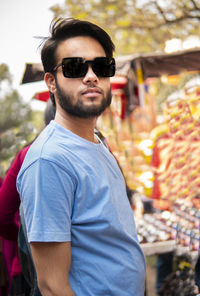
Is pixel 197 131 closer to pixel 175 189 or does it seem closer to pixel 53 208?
pixel 175 189

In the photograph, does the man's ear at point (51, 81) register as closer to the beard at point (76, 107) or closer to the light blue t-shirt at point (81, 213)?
the beard at point (76, 107)

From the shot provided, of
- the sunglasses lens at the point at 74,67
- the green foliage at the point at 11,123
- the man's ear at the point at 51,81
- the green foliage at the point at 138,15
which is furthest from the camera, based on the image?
the green foliage at the point at 138,15

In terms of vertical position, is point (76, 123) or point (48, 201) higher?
point (76, 123)

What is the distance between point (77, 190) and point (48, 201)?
117 millimetres

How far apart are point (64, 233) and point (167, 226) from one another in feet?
7.71

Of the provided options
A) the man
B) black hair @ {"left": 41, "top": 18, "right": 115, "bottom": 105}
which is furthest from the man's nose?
black hair @ {"left": 41, "top": 18, "right": 115, "bottom": 105}

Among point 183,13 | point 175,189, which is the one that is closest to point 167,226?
point 175,189

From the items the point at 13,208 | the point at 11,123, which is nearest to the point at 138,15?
the point at 11,123

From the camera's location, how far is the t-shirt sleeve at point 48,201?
1148 millimetres

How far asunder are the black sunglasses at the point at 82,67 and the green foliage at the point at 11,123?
1740 millimetres

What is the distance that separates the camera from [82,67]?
137 cm

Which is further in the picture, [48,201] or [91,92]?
[91,92]

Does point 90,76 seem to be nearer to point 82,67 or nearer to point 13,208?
point 82,67

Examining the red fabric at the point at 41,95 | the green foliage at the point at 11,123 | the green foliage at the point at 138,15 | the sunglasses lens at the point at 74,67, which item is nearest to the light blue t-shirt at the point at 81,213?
the sunglasses lens at the point at 74,67
